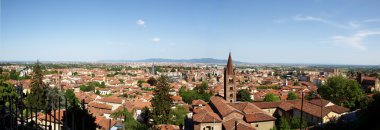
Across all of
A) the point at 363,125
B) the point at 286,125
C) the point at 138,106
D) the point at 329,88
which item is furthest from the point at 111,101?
the point at 363,125

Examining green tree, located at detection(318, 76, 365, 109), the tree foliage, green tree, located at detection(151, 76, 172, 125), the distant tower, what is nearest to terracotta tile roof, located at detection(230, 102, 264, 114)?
the distant tower

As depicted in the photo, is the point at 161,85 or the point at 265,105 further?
the point at 265,105

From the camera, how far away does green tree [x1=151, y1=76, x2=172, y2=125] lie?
2775 centimetres

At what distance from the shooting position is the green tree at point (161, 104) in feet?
91.1

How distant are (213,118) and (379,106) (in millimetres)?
13665

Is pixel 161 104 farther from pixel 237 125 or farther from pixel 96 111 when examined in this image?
pixel 96 111

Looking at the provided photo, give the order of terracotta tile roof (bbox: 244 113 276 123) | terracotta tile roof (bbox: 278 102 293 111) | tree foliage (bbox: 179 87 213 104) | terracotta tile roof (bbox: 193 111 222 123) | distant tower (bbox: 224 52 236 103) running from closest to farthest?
terracotta tile roof (bbox: 193 111 222 123) < terracotta tile roof (bbox: 244 113 276 123) < terracotta tile roof (bbox: 278 102 293 111) < distant tower (bbox: 224 52 236 103) < tree foliage (bbox: 179 87 213 104)

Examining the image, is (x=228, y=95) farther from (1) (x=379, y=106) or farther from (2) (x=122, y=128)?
(1) (x=379, y=106)

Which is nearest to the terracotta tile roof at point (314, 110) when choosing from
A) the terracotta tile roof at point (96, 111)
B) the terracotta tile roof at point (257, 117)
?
the terracotta tile roof at point (257, 117)

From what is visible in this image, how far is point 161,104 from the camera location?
2823 centimetres

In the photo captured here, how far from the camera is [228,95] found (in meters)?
32.2

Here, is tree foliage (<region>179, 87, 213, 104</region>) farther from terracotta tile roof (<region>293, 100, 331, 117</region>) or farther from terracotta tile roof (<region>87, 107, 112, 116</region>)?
terracotta tile roof (<region>293, 100, 331, 117</region>)

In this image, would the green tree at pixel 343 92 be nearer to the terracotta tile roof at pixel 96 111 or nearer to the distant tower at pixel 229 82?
the distant tower at pixel 229 82

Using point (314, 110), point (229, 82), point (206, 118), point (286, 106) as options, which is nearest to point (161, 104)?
point (206, 118)
